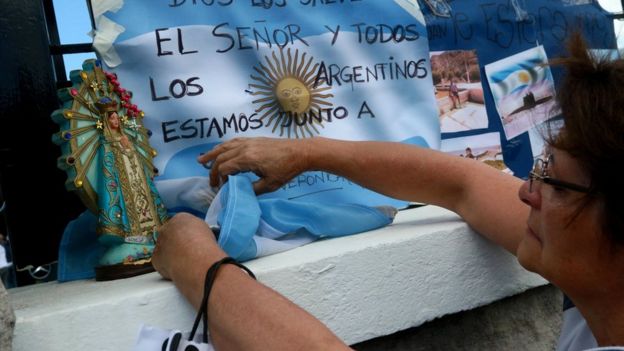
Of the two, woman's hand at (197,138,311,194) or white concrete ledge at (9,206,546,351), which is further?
woman's hand at (197,138,311,194)

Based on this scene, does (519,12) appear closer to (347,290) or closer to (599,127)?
(347,290)

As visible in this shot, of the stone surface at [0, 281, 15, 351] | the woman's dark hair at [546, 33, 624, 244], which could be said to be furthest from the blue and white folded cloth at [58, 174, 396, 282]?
the woman's dark hair at [546, 33, 624, 244]

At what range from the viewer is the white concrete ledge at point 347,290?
1067 millimetres

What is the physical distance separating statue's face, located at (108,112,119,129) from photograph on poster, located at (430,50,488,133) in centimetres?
106

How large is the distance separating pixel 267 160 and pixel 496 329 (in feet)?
2.34

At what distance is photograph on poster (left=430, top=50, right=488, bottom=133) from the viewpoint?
2.09 metres

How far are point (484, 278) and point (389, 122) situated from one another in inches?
23.9

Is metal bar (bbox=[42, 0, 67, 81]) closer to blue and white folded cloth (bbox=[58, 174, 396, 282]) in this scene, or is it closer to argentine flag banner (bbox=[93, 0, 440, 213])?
argentine flag banner (bbox=[93, 0, 440, 213])

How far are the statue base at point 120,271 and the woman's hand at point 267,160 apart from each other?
29 centimetres

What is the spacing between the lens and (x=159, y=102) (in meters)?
1.62

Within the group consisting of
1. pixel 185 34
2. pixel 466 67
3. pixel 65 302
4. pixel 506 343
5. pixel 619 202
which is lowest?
pixel 506 343

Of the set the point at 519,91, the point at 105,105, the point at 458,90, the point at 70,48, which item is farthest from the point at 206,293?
the point at 519,91

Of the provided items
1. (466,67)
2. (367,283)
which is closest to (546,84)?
(466,67)

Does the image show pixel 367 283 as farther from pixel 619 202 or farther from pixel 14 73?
pixel 14 73
